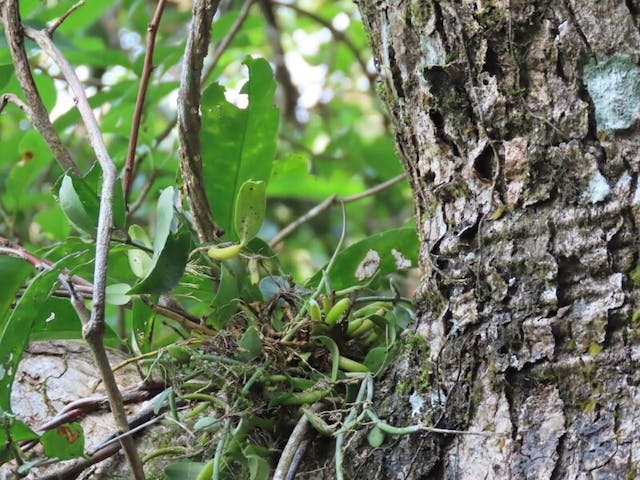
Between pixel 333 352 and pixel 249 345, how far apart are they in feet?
0.29

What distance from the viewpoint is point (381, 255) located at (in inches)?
38.8

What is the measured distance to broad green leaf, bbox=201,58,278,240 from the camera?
0.95 m

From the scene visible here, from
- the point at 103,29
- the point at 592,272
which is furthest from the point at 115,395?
the point at 103,29

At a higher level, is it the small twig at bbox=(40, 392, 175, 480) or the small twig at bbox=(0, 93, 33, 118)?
the small twig at bbox=(0, 93, 33, 118)

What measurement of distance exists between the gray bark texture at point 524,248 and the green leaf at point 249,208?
0.18 m

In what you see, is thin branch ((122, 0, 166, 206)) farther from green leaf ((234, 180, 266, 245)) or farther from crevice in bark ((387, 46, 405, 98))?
crevice in bark ((387, 46, 405, 98))

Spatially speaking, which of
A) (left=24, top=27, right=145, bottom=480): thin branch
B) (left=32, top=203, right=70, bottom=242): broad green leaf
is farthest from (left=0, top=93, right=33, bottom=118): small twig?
(left=32, top=203, right=70, bottom=242): broad green leaf

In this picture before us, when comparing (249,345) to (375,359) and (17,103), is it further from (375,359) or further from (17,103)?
(17,103)

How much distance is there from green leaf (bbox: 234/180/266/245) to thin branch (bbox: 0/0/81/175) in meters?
0.25

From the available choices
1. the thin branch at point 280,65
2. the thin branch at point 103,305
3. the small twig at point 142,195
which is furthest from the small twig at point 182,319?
the thin branch at point 280,65

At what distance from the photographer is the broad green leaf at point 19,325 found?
2.48ft

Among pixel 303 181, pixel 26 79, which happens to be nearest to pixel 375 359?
pixel 26 79

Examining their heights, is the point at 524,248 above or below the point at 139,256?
below

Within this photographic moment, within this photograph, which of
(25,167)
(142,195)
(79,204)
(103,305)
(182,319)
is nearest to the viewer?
(103,305)
